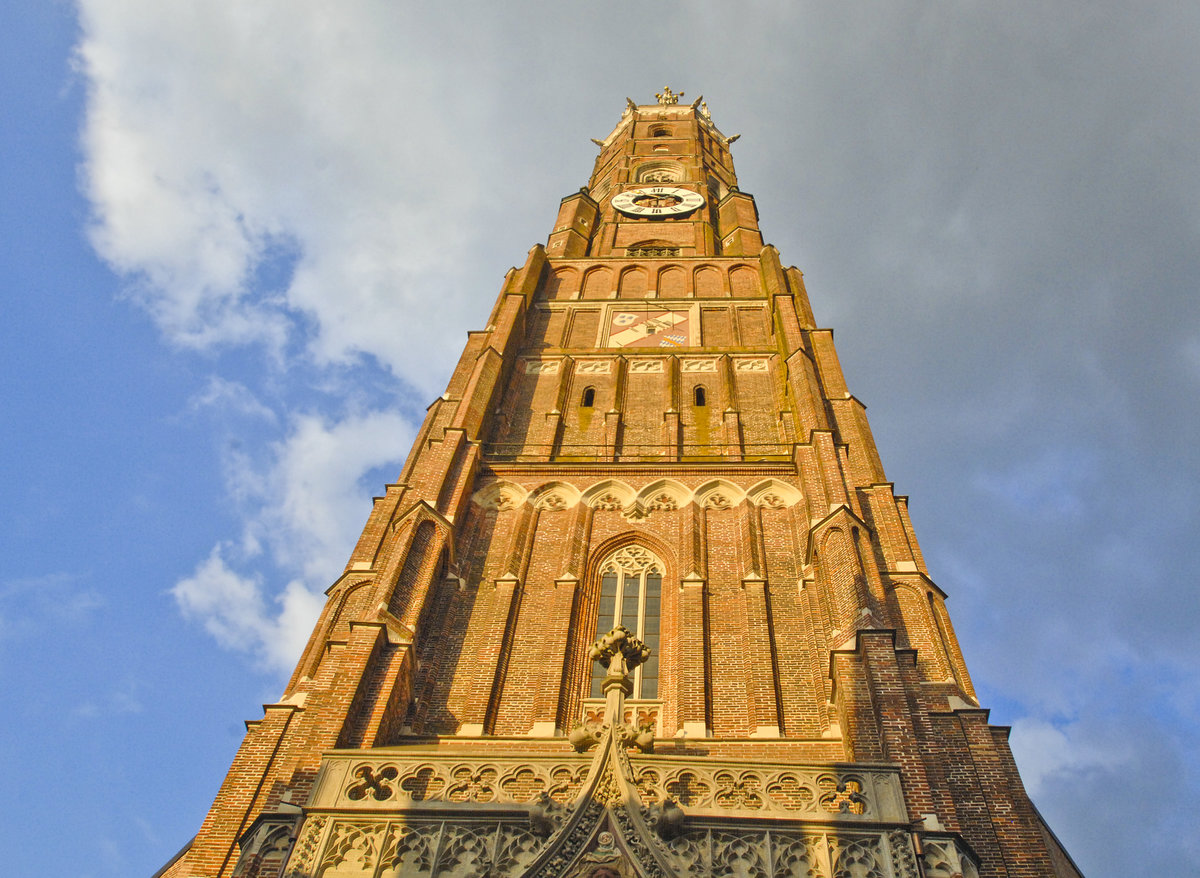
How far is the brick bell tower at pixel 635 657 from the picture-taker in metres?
11.2

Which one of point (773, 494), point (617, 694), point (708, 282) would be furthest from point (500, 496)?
point (708, 282)

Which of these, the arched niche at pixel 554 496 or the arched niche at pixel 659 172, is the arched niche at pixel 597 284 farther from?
the arched niche at pixel 659 172

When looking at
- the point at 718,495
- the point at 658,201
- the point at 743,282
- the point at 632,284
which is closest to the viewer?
the point at 718,495

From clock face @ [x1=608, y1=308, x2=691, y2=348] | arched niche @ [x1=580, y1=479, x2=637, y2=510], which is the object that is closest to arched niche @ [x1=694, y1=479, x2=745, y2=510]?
arched niche @ [x1=580, y1=479, x2=637, y2=510]

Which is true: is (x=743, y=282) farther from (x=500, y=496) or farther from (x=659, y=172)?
(x=659, y=172)

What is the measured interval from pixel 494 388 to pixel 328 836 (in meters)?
12.6

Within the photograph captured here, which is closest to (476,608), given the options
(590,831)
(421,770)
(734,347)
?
(421,770)

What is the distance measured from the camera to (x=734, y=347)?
2602cm

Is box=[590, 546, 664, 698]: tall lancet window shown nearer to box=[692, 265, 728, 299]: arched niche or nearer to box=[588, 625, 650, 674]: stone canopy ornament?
box=[588, 625, 650, 674]: stone canopy ornament

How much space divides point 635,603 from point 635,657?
4.30 metres

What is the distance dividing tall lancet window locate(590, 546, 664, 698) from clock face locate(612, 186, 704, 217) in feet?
70.4

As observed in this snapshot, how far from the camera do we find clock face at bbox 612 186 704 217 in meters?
37.8

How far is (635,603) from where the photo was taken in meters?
17.5

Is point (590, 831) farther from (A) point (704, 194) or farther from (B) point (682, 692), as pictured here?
(A) point (704, 194)
